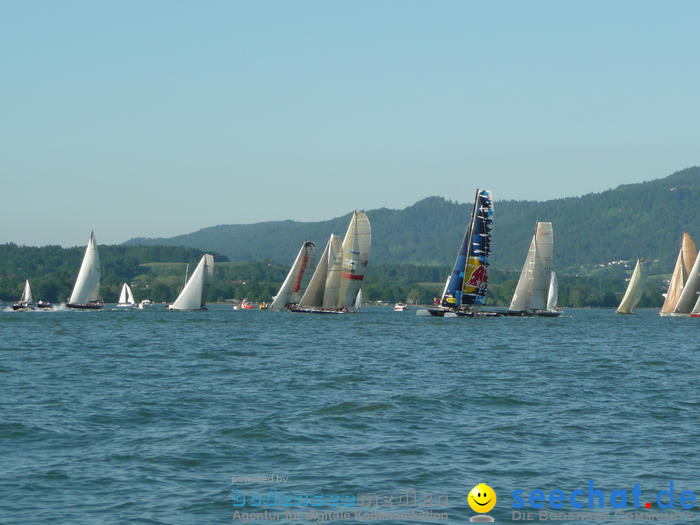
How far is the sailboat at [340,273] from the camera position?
134m

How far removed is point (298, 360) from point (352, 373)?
10248 mm

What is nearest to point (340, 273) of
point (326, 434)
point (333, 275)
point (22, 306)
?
point (333, 275)

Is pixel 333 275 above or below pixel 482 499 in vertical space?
above

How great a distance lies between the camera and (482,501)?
71.8 ft

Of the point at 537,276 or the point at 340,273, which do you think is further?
the point at 537,276

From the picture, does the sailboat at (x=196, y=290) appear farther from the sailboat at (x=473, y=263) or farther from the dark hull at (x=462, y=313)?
the sailboat at (x=473, y=263)

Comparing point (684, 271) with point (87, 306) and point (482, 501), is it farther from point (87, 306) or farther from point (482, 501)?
point (482, 501)

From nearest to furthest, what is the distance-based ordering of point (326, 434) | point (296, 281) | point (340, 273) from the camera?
1. point (326, 434)
2. point (340, 273)
3. point (296, 281)

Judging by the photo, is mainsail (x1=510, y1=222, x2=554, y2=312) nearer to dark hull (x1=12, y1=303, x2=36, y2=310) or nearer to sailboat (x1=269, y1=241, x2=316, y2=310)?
sailboat (x1=269, y1=241, x2=316, y2=310)

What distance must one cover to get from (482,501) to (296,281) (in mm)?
126178

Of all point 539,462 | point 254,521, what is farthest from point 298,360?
point 254,521

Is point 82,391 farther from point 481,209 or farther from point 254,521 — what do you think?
point 481,209

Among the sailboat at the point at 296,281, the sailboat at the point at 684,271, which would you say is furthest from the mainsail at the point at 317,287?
the sailboat at the point at 684,271

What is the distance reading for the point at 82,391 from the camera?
41406mm
